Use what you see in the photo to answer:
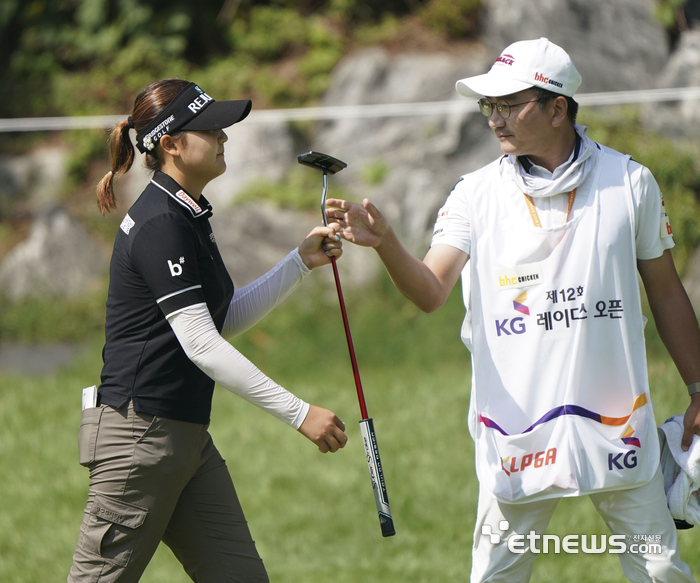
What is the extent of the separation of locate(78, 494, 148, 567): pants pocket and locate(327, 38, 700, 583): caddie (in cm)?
120

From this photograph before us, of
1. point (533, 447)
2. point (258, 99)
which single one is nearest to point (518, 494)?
point (533, 447)

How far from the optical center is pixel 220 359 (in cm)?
264

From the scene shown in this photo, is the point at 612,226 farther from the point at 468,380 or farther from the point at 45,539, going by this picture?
the point at 468,380

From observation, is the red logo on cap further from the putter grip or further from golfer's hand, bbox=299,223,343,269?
the putter grip

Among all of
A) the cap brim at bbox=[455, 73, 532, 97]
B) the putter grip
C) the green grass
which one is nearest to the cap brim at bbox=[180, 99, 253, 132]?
the cap brim at bbox=[455, 73, 532, 97]

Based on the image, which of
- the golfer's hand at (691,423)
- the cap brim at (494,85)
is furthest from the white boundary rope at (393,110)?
the golfer's hand at (691,423)

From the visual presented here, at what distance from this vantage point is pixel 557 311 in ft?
9.09

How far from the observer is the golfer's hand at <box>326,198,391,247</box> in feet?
9.48

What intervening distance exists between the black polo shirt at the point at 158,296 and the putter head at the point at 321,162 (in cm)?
45

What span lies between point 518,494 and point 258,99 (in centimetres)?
1014

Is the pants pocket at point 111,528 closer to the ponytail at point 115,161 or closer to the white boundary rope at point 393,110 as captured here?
the ponytail at point 115,161

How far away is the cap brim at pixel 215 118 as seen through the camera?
281 cm

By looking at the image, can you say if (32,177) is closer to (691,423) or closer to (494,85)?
(494,85)

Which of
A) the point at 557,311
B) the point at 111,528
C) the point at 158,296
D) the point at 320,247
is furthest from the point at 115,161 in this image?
the point at 557,311
